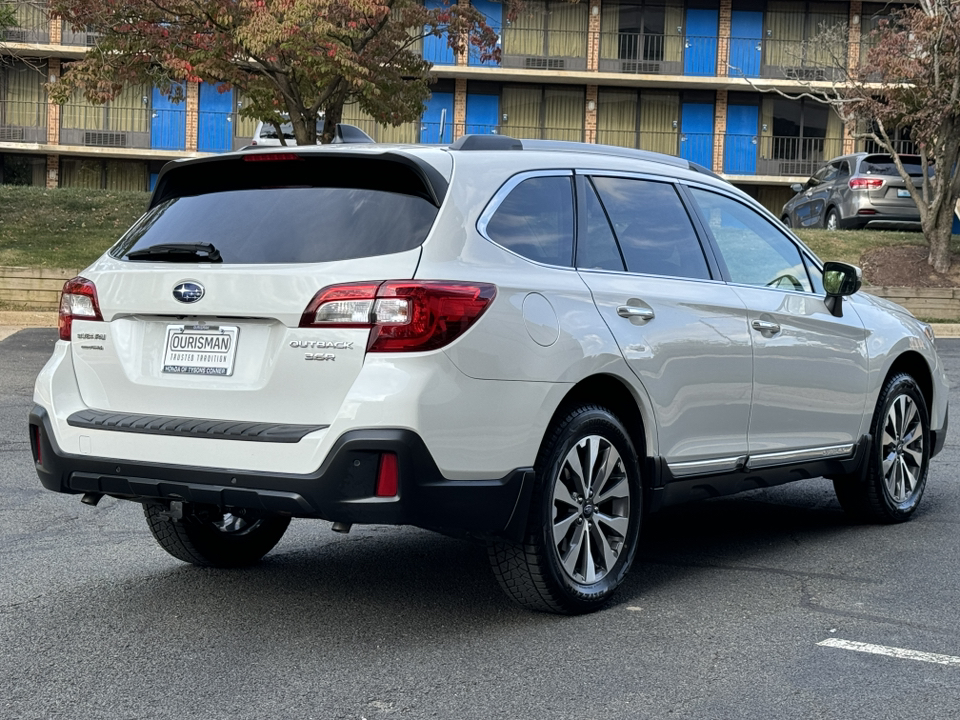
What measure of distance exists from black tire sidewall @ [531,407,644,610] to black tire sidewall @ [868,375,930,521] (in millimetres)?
2035

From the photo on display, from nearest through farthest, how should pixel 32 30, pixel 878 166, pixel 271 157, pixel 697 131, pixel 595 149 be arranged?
1. pixel 271 157
2. pixel 595 149
3. pixel 878 166
4. pixel 32 30
5. pixel 697 131

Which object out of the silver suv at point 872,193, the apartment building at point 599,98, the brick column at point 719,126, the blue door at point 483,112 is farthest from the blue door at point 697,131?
the silver suv at point 872,193

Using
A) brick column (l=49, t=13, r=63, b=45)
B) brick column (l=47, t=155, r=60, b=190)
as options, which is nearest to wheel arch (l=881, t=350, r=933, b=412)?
brick column (l=49, t=13, r=63, b=45)

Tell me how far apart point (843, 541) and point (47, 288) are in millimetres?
15099

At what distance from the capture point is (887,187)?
25.8 metres

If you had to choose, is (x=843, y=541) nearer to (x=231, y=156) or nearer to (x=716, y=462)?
(x=716, y=462)

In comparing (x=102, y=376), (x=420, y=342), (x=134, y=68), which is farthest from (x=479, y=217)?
(x=134, y=68)

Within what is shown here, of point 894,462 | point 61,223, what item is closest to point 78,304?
point 894,462

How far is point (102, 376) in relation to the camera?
4863mm

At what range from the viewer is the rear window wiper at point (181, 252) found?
479cm

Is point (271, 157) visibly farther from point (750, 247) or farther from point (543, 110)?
point (543, 110)

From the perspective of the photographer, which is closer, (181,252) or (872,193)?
(181,252)

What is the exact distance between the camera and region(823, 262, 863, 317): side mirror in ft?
21.3

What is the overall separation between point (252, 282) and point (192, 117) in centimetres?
4089
